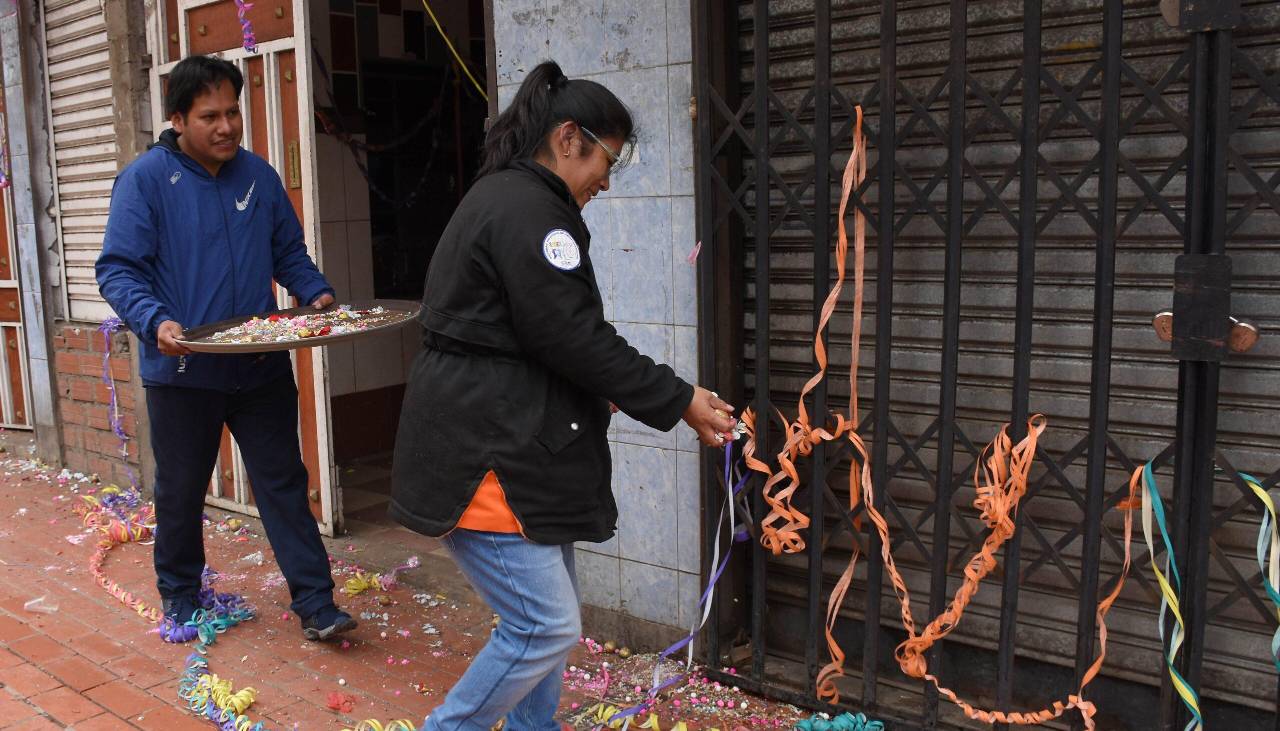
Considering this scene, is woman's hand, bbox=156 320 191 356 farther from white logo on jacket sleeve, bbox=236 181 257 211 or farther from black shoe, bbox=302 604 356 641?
black shoe, bbox=302 604 356 641

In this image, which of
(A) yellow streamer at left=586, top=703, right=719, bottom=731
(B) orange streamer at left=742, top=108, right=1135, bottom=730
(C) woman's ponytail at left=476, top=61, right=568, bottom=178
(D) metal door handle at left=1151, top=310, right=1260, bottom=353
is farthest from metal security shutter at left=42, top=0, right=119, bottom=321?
(D) metal door handle at left=1151, top=310, right=1260, bottom=353

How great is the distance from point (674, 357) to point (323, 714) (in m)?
1.78

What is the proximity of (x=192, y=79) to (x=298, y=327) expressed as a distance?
105 cm

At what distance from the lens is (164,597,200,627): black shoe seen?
4555 mm

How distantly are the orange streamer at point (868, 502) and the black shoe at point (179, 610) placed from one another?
256 centimetres

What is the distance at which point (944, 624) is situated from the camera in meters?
3.28

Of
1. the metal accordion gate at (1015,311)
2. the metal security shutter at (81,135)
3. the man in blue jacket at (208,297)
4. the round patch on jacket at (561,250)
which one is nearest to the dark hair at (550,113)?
the round patch on jacket at (561,250)

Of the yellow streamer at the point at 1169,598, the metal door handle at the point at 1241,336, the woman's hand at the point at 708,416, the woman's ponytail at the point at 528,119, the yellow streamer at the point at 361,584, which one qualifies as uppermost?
the woman's ponytail at the point at 528,119

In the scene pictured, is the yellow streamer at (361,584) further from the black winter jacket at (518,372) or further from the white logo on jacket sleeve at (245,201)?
the black winter jacket at (518,372)

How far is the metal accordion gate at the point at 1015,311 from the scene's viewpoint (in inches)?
110

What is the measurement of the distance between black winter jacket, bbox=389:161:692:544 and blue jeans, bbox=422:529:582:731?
0.08 m

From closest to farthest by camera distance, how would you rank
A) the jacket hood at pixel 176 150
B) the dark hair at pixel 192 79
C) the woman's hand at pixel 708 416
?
the woman's hand at pixel 708 416 → the dark hair at pixel 192 79 → the jacket hood at pixel 176 150

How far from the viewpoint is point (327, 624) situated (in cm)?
439

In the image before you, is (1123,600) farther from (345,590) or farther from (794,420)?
(345,590)
